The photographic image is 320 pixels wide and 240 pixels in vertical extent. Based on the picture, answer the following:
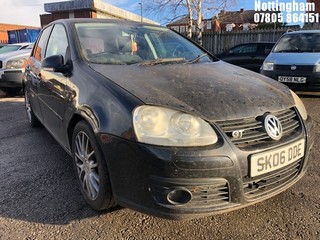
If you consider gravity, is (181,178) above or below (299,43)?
below

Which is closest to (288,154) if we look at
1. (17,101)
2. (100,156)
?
(100,156)

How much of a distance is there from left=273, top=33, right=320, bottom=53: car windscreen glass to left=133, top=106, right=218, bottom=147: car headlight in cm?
581

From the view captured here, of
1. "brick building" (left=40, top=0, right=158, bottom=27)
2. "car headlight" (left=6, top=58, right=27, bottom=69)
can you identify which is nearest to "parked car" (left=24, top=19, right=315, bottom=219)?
"car headlight" (left=6, top=58, right=27, bottom=69)

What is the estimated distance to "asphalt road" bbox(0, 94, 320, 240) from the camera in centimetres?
206

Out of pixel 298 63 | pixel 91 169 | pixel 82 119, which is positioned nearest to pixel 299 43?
pixel 298 63

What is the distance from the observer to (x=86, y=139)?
225 centimetres

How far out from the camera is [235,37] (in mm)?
15977

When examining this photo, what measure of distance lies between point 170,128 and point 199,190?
408 millimetres

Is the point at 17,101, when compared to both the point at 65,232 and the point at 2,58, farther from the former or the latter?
the point at 65,232

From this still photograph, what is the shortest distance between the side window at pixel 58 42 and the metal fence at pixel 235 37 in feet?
45.8

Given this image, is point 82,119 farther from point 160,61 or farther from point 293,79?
point 293,79

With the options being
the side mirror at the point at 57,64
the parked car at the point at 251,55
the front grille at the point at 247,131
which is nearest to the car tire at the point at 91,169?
the side mirror at the point at 57,64

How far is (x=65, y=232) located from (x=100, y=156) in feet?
1.98

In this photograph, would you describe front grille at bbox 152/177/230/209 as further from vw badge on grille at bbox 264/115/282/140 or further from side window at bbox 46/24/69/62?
side window at bbox 46/24/69/62
